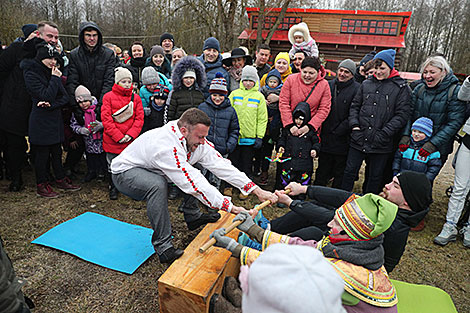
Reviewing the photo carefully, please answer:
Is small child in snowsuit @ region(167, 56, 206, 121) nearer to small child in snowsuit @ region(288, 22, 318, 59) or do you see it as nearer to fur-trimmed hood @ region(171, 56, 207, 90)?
fur-trimmed hood @ region(171, 56, 207, 90)

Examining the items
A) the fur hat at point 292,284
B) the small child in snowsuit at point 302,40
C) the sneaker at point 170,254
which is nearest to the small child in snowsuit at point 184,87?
the small child in snowsuit at point 302,40

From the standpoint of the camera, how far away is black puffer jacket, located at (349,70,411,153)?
389cm

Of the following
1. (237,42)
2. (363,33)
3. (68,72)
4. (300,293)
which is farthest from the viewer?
(237,42)

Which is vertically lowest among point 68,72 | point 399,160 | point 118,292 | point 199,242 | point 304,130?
point 118,292

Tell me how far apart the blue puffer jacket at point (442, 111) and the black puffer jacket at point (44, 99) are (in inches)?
188

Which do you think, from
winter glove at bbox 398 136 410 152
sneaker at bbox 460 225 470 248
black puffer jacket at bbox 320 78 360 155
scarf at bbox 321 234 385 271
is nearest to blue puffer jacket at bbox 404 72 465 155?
winter glove at bbox 398 136 410 152

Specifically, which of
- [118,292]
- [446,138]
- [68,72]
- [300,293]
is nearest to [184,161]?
Answer: [118,292]

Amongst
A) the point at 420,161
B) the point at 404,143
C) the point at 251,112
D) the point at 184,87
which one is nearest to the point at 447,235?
the point at 420,161

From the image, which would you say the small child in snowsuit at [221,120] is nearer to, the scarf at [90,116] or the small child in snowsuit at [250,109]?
the small child in snowsuit at [250,109]

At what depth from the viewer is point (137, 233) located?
3379mm

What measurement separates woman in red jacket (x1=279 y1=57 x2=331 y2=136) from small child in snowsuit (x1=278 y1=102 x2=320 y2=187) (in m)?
0.07

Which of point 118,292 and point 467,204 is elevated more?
point 467,204

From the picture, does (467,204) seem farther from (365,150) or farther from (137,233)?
(137,233)

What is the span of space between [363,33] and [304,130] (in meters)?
16.3
